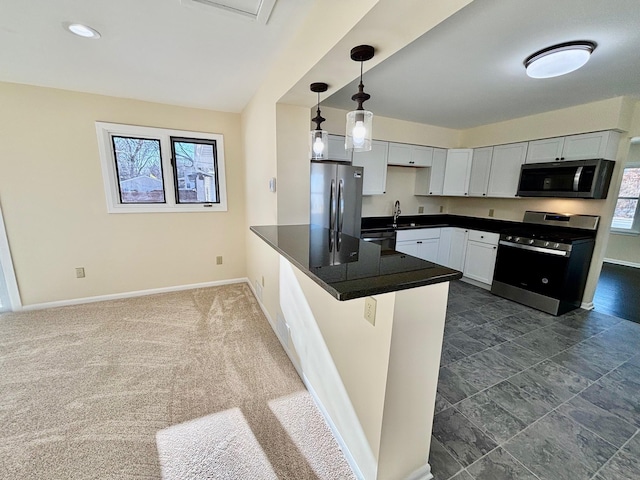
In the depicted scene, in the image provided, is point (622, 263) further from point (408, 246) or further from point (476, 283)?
point (408, 246)

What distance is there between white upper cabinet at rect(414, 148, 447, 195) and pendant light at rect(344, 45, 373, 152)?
3199 millimetres

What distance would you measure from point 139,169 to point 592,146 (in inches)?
217

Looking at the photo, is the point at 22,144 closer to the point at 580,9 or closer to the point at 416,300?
the point at 416,300

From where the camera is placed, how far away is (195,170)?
12.0 feet

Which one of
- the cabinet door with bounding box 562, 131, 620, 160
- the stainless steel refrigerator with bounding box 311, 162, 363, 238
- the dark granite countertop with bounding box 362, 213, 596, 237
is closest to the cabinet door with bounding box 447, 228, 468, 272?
the dark granite countertop with bounding box 362, 213, 596, 237

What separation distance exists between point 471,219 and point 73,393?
218 inches

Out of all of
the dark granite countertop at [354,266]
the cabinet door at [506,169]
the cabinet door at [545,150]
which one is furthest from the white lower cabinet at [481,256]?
the dark granite countertop at [354,266]

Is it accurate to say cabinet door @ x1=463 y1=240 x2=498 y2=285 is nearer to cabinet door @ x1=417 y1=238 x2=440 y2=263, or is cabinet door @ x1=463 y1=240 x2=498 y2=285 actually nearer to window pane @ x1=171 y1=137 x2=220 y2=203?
cabinet door @ x1=417 y1=238 x2=440 y2=263

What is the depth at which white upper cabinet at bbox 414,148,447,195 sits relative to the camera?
4.36 meters

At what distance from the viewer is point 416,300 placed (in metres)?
1.13

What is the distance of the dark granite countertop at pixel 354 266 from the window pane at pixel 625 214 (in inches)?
268

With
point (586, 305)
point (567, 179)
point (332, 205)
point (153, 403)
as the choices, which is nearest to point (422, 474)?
point (153, 403)

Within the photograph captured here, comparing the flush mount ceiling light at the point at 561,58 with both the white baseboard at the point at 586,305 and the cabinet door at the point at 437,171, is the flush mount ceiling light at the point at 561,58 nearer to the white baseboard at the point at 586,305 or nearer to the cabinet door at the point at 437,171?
the cabinet door at the point at 437,171

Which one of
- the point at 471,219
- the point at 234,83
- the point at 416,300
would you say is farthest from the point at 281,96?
the point at 471,219
